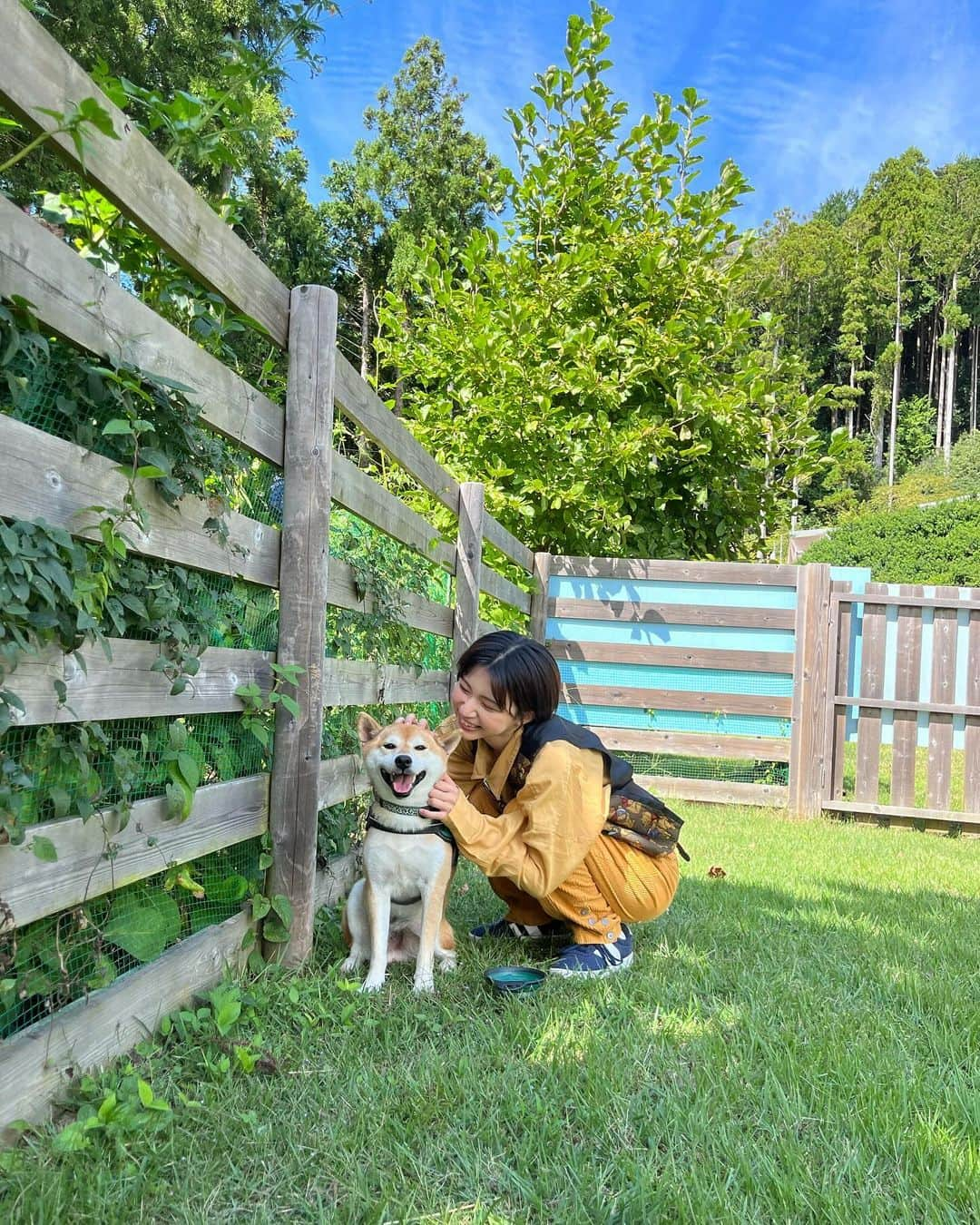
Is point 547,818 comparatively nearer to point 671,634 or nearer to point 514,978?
point 514,978

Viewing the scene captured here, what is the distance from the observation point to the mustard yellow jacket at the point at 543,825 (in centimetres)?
260

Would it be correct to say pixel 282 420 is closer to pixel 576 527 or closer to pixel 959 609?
pixel 576 527

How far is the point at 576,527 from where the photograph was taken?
6781 mm

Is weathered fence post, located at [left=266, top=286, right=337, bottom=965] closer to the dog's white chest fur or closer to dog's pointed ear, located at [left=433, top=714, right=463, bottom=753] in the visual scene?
the dog's white chest fur

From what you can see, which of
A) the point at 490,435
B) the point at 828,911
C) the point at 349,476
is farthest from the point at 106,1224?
the point at 490,435

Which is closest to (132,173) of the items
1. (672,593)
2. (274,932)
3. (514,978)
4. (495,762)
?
(274,932)

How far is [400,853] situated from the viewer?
254cm

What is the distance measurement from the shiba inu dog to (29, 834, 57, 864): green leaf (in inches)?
44.5

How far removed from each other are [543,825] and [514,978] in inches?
17.8

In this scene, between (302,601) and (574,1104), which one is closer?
(574,1104)

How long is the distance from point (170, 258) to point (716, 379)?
19.1ft

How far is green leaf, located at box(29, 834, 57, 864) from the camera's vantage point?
4.81 feet

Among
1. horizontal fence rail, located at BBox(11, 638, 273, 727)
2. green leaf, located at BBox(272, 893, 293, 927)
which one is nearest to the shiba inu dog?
green leaf, located at BBox(272, 893, 293, 927)

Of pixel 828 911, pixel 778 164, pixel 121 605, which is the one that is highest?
pixel 778 164
